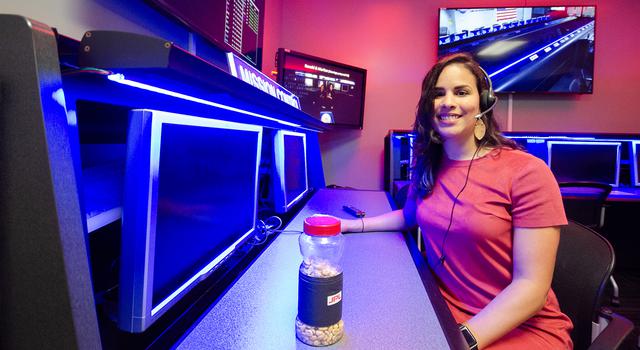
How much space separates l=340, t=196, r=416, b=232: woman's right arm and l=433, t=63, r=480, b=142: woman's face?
0.30m

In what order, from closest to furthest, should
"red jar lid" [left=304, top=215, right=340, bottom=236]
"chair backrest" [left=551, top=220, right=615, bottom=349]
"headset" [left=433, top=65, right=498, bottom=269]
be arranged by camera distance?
"red jar lid" [left=304, top=215, right=340, bottom=236], "chair backrest" [left=551, top=220, right=615, bottom=349], "headset" [left=433, top=65, right=498, bottom=269]

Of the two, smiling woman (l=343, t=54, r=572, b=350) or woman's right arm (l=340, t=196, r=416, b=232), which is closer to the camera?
smiling woman (l=343, t=54, r=572, b=350)

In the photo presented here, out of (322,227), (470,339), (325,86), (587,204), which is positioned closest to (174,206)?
(322,227)

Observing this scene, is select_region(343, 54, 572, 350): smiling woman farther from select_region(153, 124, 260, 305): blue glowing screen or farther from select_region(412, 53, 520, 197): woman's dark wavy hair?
select_region(153, 124, 260, 305): blue glowing screen

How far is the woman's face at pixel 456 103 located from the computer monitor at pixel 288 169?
626 mm

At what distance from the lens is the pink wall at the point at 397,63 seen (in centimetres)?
299

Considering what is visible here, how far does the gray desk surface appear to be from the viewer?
0.59 meters

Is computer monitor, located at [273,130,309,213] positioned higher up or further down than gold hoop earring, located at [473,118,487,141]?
further down

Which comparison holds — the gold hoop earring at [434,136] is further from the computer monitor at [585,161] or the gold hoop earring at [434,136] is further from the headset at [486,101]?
the computer monitor at [585,161]

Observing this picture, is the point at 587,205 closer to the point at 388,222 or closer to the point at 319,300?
the point at 388,222

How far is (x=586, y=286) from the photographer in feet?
2.97

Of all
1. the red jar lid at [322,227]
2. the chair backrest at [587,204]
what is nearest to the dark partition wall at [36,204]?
the red jar lid at [322,227]

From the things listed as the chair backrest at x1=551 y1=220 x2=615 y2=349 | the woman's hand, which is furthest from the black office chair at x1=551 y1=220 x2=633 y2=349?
the woman's hand

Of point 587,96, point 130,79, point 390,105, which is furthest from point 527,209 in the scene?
point 587,96
